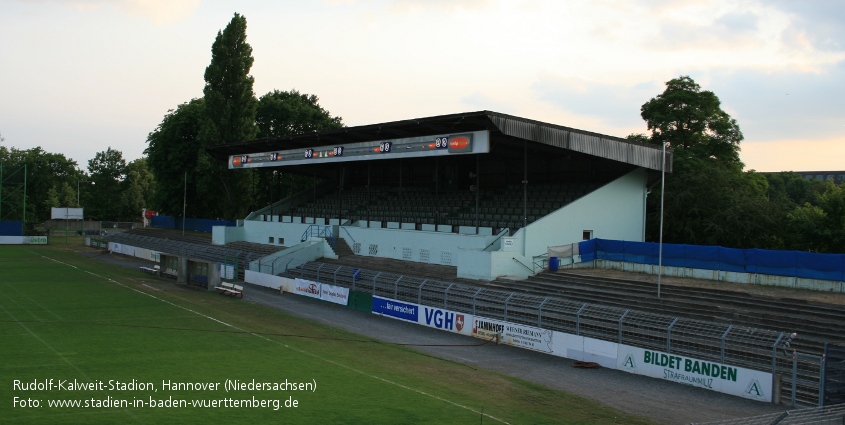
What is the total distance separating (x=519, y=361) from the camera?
2431 cm

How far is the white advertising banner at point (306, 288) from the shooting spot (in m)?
38.3

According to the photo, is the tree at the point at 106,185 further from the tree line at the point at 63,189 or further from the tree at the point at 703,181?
the tree at the point at 703,181

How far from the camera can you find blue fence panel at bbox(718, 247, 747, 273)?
30.7 meters

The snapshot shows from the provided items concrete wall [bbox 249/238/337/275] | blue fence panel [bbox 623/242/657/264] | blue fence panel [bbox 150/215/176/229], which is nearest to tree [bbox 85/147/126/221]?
blue fence panel [bbox 150/215/176/229]

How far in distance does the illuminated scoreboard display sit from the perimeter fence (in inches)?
359

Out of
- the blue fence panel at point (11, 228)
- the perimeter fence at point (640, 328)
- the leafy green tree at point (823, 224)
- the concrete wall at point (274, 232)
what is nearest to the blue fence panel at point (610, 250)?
the perimeter fence at point (640, 328)

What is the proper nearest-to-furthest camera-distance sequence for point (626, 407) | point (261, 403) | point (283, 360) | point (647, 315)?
point (261, 403) < point (626, 407) < point (283, 360) < point (647, 315)

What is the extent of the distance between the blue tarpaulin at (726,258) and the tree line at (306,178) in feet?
29.1

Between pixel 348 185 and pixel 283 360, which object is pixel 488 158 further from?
pixel 283 360

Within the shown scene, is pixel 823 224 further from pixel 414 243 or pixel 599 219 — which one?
pixel 414 243

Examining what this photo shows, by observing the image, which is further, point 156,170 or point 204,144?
point 156,170

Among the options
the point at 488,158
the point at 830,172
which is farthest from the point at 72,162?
the point at 830,172

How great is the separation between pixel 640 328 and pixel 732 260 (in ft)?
34.6

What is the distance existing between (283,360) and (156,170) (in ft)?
203
